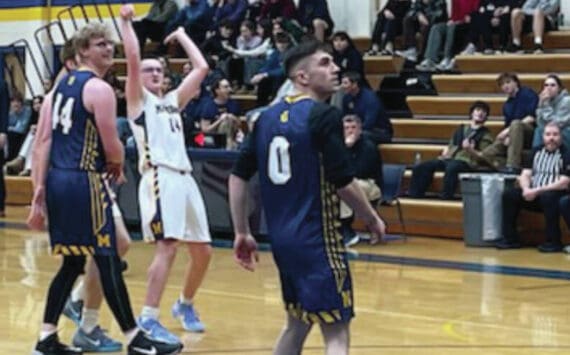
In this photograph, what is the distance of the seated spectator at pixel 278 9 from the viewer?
67.4ft

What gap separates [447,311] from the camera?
973cm

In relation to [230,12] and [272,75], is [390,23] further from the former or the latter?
[230,12]

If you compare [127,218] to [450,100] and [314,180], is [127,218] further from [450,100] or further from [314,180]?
[314,180]

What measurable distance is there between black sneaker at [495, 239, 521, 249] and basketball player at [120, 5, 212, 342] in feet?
21.2

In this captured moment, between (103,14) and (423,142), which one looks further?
(103,14)

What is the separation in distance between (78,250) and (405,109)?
11.7 m

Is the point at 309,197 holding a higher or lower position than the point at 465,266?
higher

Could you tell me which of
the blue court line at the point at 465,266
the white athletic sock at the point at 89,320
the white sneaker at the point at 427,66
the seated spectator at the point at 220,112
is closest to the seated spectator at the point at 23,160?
the seated spectator at the point at 220,112

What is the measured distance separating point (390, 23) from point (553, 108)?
5.02 meters

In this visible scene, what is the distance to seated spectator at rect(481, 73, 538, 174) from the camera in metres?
15.2

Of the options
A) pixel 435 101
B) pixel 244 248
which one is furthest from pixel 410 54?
pixel 244 248

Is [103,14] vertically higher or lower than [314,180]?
lower

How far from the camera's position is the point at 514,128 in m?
15.3

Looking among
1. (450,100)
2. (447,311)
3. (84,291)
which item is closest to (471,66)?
(450,100)
